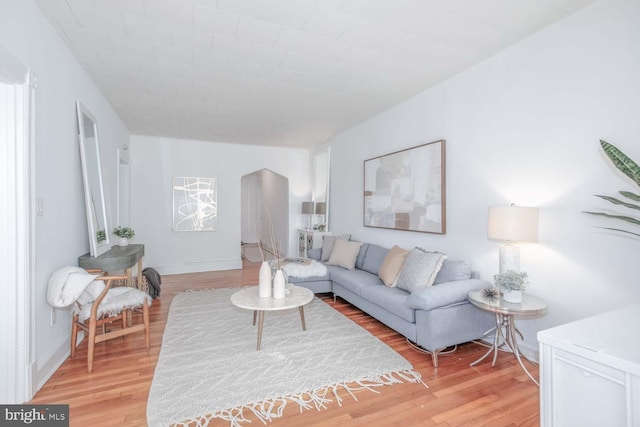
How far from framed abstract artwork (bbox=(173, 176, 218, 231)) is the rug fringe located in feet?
16.6

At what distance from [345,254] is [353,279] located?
0.78 meters

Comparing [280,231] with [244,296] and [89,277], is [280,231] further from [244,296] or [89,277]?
[89,277]

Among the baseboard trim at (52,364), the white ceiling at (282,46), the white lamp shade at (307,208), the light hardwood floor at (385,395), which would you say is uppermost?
the white ceiling at (282,46)

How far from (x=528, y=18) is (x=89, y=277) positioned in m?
4.05

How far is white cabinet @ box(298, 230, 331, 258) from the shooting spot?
609 cm

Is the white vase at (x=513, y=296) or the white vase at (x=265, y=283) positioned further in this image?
the white vase at (x=265, y=283)

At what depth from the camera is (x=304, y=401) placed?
2.09 m

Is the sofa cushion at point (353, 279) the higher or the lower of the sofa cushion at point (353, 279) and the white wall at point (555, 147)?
the lower

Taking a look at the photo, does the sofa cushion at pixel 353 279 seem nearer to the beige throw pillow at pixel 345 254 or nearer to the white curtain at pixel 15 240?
the beige throw pillow at pixel 345 254

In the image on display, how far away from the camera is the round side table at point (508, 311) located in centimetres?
227

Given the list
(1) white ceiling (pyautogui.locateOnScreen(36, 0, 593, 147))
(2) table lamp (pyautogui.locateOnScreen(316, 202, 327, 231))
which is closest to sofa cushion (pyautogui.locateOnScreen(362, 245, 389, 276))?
(2) table lamp (pyautogui.locateOnScreen(316, 202, 327, 231))

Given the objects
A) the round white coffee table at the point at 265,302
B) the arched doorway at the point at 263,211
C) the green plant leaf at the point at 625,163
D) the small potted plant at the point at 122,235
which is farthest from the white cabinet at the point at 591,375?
the arched doorway at the point at 263,211

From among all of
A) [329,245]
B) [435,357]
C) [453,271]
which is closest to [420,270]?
[453,271]

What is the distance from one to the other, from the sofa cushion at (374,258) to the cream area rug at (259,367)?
35.6 inches
